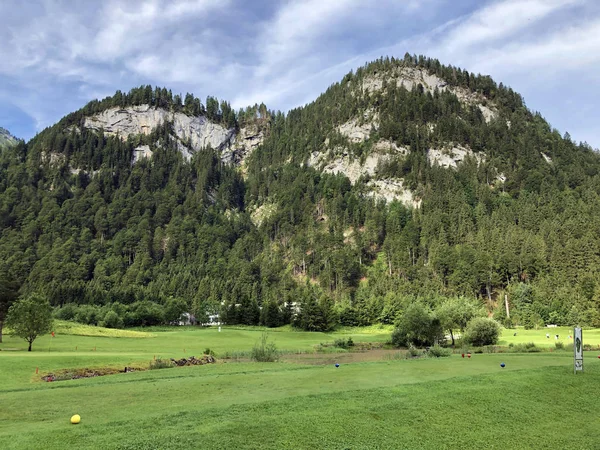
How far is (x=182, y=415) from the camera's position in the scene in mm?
15891

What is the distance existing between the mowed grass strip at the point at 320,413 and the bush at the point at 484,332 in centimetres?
4129

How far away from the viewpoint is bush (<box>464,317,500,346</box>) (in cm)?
6328

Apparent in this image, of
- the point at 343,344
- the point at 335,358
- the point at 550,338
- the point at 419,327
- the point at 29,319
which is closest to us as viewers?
the point at 29,319

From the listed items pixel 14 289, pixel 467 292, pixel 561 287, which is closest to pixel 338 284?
pixel 467 292

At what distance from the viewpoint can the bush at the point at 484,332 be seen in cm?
6328

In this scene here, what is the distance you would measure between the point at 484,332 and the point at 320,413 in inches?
2177

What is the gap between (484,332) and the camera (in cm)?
6350

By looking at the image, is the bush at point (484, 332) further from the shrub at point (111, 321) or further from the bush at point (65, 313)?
the bush at point (65, 313)

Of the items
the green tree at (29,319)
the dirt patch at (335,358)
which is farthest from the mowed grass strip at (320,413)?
the green tree at (29,319)

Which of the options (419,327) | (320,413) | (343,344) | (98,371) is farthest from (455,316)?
(320,413)

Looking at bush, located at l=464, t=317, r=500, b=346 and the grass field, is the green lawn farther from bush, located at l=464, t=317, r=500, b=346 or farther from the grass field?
the grass field

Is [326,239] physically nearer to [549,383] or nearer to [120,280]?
[120,280]

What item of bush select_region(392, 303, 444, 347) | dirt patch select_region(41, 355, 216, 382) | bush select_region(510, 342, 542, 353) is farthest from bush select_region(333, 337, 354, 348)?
dirt patch select_region(41, 355, 216, 382)

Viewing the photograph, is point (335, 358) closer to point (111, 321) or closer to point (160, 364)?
point (160, 364)
